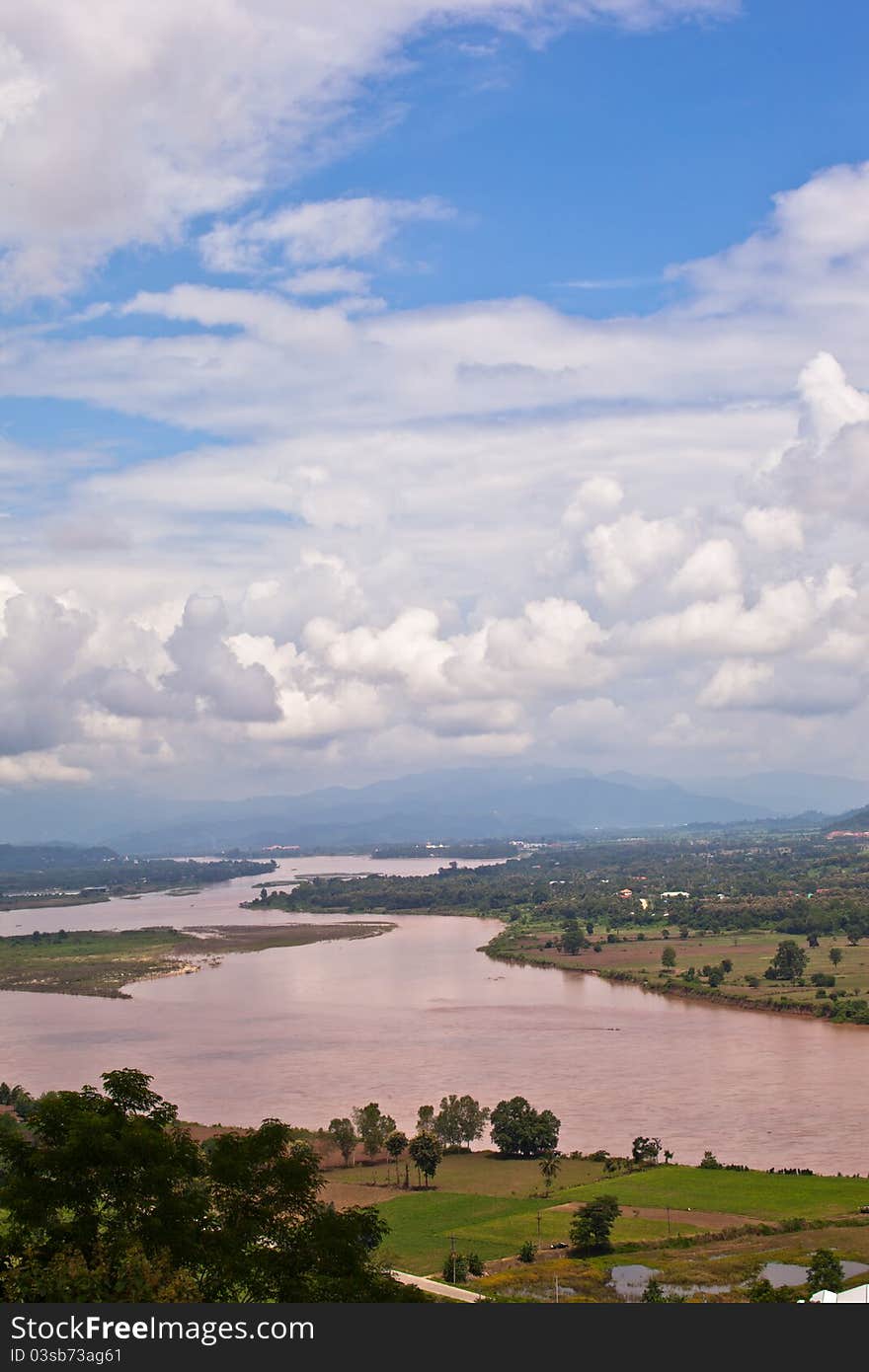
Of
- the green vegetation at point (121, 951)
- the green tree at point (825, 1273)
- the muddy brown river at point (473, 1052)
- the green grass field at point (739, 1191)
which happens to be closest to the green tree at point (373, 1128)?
the muddy brown river at point (473, 1052)

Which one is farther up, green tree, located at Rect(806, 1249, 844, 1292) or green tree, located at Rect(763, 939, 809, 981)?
green tree, located at Rect(806, 1249, 844, 1292)

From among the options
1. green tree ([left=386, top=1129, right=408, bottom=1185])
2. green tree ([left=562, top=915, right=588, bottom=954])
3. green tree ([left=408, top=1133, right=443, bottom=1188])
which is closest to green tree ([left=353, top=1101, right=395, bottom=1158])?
green tree ([left=386, top=1129, right=408, bottom=1185])

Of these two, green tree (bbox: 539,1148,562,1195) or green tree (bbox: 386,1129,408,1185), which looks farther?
green tree (bbox: 386,1129,408,1185)

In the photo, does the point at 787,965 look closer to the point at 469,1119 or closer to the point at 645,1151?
the point at 469,1119

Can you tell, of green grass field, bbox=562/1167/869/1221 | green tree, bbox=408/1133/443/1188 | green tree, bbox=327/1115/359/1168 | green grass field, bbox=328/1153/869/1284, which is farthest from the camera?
green tree, bbox=327/1115/359/1168

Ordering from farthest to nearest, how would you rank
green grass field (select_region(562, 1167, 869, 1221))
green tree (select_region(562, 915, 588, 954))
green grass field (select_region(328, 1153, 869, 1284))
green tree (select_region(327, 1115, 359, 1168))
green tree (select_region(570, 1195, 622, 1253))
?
1. green tree (select_region(562, 915, 588, 954))
2. green tree (select_region(327, 1115, 359, 1168))
3. green grass field (select_region(562, 1167, 869, 1221))
4. green grass field (select_region(328, 1153, 869, 1284))
5. green tree (select_region(570, 1195, 622, 1253))

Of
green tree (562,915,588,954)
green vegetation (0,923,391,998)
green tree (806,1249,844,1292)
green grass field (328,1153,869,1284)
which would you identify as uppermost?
green tree (806,1249,844,1292)

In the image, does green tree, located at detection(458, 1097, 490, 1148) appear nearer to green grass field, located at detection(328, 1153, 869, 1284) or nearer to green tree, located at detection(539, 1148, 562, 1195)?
green grass field, located at detection(328, 1153, 869, 1284)
